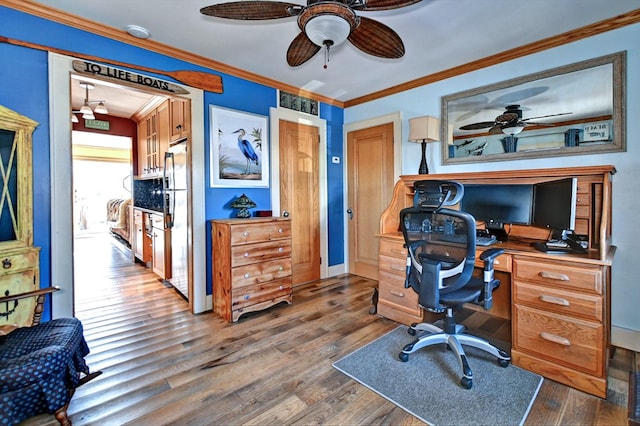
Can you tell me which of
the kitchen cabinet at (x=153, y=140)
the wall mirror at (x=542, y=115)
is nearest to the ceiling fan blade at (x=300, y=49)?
the wall mirror at (x=542, y=115)

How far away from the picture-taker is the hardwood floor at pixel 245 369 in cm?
160

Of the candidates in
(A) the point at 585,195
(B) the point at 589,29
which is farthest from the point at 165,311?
(B) the point at 589,29

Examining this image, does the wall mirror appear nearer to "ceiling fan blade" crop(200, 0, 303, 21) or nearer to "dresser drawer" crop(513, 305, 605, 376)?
"dresser drawer" crop(513, 305, 605, 376)

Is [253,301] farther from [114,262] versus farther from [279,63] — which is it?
[114,262]

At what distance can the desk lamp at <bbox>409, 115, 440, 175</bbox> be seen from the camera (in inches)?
121

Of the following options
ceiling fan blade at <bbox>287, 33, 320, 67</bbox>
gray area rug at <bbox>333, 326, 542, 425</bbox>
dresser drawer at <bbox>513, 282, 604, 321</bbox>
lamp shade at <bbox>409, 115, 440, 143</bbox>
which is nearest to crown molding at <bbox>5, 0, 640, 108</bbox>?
lamp shade at <bbox>409, 115, 440, 143</bbox>

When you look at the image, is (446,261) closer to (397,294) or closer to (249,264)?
(397,294)

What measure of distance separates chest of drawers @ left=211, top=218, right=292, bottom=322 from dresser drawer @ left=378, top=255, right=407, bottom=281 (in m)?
0.98

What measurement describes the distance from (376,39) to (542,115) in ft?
5.87

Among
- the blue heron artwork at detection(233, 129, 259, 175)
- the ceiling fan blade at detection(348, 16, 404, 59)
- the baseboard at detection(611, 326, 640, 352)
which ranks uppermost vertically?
the ceiling fan blade at detection(348, 16, 404, 59)

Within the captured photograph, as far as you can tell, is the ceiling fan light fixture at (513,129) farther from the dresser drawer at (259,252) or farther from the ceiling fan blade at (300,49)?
the dresser drawer at (259,252)

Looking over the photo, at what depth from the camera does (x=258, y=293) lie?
9.59ft

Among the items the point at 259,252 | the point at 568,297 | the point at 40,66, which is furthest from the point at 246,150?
the point at 568,297

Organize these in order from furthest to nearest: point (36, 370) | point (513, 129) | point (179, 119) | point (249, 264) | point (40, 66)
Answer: point (179, 119)
point (249, 264)
point (513, 129)
point (40, 66)
point (36, 370)
